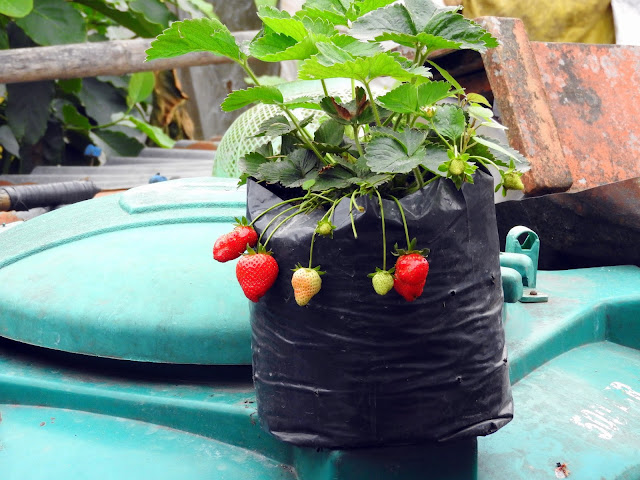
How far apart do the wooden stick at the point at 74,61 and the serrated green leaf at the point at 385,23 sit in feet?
11.7

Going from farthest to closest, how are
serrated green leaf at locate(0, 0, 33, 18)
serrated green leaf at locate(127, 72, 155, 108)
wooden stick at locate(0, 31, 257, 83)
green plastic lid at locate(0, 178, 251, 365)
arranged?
serrated green leaf at locate(127, 72, 155, 108)
serrated green leaf at locate(0, 0, 33, 18)
wooden stick at locate(0, 31, 257, 83)
green plastic lid at locate(0, 178, 251, 365)

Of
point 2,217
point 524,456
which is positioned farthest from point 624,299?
point 2,217

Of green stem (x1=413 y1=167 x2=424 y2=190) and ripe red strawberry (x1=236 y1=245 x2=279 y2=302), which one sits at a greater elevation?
green stem (x1=413 y1=167 x2=424 y2=190)

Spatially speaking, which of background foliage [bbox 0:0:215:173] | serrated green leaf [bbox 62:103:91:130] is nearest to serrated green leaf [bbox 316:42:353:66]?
background foliage [bbox 0:0:215:173]

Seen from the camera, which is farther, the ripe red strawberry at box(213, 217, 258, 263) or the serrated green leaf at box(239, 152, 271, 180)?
the serrated green leaf at box(239, 152, 271, 180)

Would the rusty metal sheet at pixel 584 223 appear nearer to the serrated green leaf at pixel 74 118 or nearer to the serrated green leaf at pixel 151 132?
the serrated green leaf at pixel 151 132

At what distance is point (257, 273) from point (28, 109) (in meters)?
4.74

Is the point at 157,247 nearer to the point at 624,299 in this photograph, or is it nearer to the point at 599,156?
the point at 624,299

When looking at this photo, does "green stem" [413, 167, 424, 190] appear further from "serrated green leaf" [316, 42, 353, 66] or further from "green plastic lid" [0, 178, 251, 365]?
"green plastic lid" [0, 178, 251, 365]

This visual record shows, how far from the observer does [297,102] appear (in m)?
1.17

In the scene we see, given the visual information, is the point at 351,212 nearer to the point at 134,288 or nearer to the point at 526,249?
the point at 134,288

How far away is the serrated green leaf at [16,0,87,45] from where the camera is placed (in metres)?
5.21

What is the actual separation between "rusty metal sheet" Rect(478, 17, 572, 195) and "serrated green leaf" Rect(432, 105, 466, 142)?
5.34ft

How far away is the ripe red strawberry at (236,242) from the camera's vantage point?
44.3 inches
